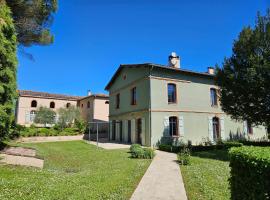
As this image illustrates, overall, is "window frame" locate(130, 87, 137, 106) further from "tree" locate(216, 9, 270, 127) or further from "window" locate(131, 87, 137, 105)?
"tree" locate(216, 9, 270, 127)

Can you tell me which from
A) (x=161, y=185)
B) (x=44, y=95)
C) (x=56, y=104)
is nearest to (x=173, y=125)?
(x=161, y=185)

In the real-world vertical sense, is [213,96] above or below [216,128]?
above

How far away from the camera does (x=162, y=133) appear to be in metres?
17.9

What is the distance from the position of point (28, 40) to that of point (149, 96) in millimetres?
10015

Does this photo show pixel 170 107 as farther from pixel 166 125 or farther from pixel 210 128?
pixel 210 128

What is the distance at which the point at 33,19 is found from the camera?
1552 centimetres

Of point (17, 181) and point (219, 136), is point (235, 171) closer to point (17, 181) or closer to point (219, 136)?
point (17, 181)

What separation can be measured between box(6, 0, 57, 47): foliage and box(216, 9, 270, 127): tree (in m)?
12.8

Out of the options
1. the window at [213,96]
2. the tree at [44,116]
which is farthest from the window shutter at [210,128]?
the tree at [44,116]

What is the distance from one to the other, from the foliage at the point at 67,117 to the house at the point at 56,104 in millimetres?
2646

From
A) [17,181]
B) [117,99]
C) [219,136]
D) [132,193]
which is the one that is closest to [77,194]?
[132,193]

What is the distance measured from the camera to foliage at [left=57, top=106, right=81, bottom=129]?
28.8 metres

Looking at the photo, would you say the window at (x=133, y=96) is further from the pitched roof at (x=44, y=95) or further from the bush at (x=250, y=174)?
the pitched roof at (x=44, y=95)

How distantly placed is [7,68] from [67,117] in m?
18.1
